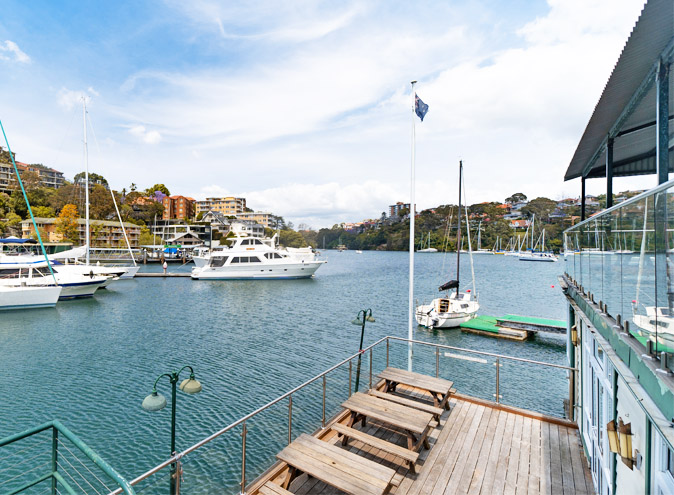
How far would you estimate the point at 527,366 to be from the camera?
13523mm

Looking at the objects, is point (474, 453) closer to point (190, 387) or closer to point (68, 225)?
point (190, 387)

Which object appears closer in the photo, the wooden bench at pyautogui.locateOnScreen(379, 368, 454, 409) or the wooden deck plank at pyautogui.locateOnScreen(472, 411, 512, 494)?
the wooden deck plank at pyautogui.locateOnScreen(472, 411, 512, 494)

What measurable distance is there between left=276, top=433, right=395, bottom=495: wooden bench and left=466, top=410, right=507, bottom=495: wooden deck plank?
1205 millimetres

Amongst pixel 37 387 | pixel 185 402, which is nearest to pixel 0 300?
pixel 37 387

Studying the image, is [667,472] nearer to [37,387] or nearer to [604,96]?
[604,96]

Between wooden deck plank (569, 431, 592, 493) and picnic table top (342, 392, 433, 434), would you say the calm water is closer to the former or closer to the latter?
picnic table top (342, 392, 433, 434)

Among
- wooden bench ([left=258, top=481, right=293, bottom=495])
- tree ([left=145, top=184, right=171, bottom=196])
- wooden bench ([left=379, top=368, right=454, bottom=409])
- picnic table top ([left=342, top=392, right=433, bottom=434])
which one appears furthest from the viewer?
tree ([left=145, top=184, right=171, bottom=196])

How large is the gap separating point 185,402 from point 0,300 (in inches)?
772

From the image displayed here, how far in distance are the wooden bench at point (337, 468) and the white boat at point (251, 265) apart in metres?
35.8

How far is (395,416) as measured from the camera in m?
5.55

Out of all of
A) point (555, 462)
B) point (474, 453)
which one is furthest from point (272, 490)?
point (555, 462)

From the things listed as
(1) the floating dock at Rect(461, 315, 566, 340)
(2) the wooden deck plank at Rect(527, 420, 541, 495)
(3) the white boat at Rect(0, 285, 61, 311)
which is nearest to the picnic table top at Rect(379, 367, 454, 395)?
(2) the wooden deck plank at Rect(527, 420, 541, 495)

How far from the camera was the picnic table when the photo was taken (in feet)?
17.0

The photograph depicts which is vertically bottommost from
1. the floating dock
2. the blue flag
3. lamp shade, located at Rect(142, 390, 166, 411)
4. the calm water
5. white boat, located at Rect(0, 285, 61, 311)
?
the calm water
